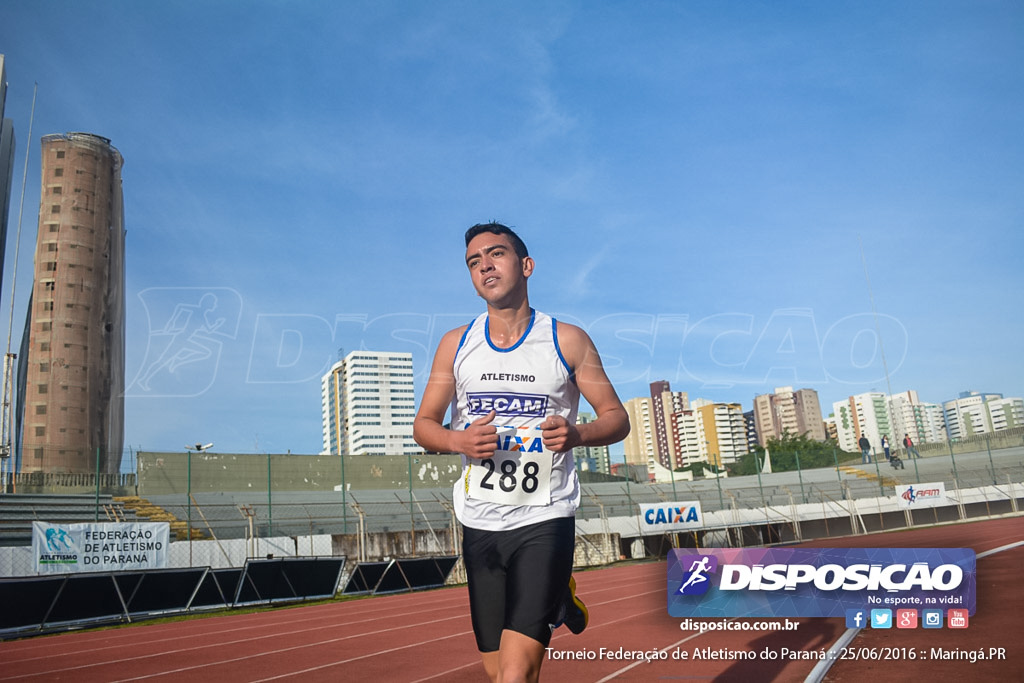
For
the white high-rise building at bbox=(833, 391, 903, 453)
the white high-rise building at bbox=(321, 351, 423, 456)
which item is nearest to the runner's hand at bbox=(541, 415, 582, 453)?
the white high-rise building at bbox=(321, 351, 423, 456)

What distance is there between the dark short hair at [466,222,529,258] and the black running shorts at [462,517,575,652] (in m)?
1.30

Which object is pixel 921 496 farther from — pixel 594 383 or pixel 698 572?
pixel 594 383

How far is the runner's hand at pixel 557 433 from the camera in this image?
307 centimetres

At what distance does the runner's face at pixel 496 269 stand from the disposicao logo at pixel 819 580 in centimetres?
406

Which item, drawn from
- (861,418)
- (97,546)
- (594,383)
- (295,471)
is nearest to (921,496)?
(295,471)

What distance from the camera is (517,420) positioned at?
347 centimetres

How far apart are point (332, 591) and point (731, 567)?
48.3ft

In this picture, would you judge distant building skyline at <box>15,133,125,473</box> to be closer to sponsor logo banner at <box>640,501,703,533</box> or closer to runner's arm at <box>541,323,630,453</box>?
sponsor logo banner at <box>640,501,703,533</box>

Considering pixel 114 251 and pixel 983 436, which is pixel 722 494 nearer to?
pixel 983 436

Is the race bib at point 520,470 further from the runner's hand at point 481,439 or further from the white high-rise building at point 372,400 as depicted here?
the white high-rise building at point 372,400

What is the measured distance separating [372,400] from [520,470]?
647 feet

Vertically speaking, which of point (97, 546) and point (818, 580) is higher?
point (97, 546)

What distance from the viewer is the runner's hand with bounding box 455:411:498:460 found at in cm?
316

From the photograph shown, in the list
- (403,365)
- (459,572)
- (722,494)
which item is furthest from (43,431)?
(403,365)
